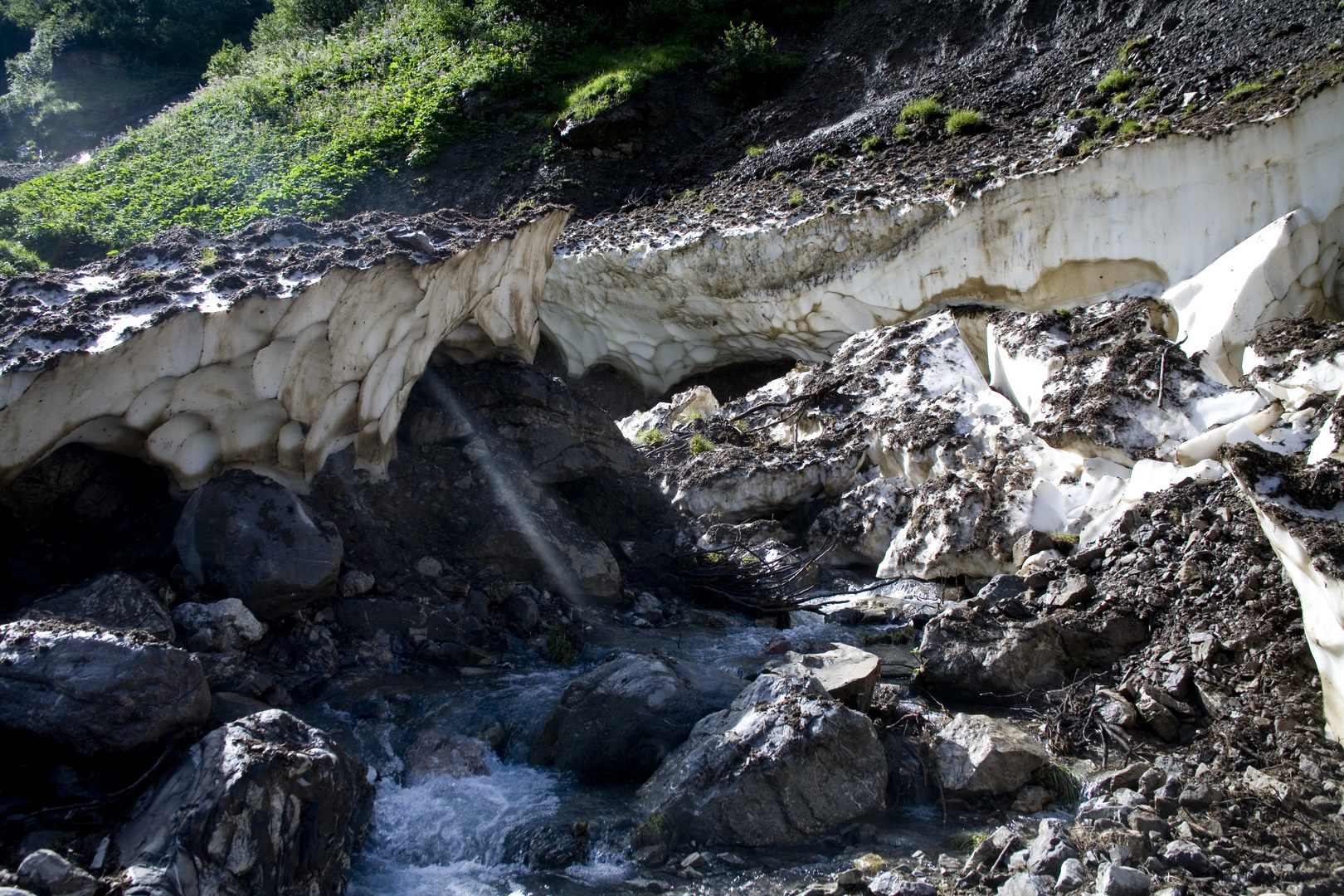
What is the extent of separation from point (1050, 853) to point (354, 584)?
184 inches

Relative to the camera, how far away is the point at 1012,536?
7.20 metres

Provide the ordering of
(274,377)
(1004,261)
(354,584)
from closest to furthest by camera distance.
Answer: (274,377), (354,584), (1004,261)

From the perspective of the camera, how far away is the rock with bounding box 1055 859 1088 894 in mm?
3258

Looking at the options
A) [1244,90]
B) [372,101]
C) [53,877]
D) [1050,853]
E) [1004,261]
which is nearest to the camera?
[53,877]

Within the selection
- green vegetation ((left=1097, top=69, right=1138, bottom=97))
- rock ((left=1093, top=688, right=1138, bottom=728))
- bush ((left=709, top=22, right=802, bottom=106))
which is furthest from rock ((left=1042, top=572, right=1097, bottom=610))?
bush ((left=709, top=22, right=802, bottom=106))

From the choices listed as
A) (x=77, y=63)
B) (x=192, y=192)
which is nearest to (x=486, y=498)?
(x=192, y=192)

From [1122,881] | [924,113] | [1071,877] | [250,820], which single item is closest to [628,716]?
[250,820]

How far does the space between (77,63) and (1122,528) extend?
3499 cm

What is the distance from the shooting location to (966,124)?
12.7 meters

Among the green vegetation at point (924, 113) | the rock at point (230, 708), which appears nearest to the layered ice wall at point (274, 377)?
the rock at point (230, 708)

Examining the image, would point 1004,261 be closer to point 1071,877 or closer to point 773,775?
point 773,775

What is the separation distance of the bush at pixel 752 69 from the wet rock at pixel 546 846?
17.6 metres

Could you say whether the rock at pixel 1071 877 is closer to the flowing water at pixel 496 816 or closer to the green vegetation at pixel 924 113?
the flowing water at pixel 496 816

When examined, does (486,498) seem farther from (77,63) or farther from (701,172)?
(77,63)
